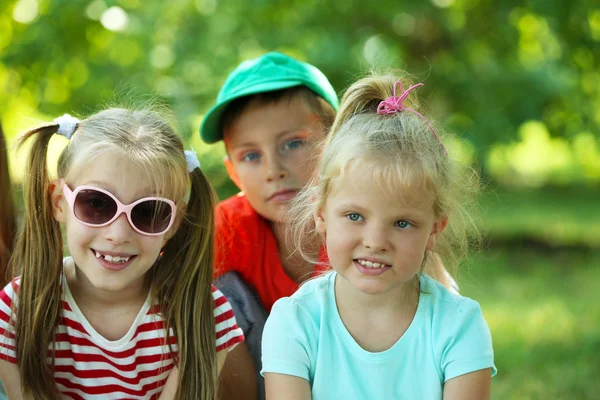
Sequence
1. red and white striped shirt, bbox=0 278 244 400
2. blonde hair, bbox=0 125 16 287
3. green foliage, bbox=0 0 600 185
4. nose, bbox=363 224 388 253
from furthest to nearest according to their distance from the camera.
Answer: green foliage, bbox=0 0 600 185, blonde hair, bbox=0 125 16 287, red and white striped shirt, bbox=0 278 244 400, nose, bbox=363 224 388 253

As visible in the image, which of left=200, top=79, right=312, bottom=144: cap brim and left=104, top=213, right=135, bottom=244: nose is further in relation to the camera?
left=200, top=79, right=312, bottom=144: cap brim

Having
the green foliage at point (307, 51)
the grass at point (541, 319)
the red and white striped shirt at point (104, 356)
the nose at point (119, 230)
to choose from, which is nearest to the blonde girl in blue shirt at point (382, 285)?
the red and white striped shirt at point (104, 356)

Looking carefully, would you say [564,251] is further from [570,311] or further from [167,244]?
[167,244]

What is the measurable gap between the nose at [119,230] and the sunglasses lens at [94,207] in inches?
1.0

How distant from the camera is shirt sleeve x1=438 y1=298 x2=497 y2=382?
2.41 meters

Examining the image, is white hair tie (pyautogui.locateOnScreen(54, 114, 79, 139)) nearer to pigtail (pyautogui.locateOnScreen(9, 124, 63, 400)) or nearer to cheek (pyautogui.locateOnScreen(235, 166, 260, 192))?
pigtail (pyautogui.locateOnScreen(9, 124, 63, 400))

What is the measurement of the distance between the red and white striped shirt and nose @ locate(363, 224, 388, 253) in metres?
0.82

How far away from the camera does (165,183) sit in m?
2.62

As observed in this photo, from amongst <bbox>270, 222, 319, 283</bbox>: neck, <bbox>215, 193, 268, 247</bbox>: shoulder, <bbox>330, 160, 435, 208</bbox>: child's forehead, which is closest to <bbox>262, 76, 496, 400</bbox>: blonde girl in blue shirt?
<bbox>330, 160, 435, 208</bbox>: child's forehead

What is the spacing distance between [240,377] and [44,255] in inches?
35.4

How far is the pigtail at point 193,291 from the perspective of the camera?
8.80 ft

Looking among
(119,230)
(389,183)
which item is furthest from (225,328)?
(389,183)

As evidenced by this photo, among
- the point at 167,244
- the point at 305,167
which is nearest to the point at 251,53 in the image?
the point at 305,167

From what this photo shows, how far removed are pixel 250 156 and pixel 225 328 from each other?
83 cm
